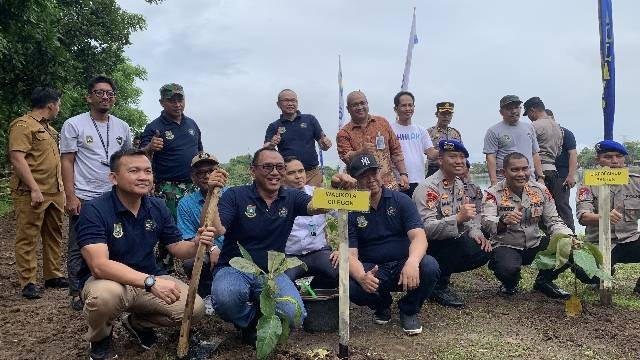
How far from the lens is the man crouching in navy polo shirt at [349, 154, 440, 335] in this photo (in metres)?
4.24

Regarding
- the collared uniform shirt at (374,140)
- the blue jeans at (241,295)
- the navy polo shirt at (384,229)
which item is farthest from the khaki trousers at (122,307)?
the collared uniform shirt at (374,140)

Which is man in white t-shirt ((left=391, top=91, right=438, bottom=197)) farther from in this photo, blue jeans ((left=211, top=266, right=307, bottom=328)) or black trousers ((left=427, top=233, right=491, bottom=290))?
blue jeans ((left=211, top=266, right=307, bottom=328))

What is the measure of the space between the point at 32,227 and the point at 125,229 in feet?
7.91

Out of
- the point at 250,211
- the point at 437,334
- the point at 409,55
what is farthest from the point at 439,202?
the point at 409,55

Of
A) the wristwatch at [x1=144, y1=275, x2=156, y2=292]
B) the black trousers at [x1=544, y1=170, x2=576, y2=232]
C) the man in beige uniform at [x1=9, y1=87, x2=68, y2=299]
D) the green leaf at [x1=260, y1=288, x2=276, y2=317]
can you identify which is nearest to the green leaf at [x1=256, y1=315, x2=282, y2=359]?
the green leaf at [x1=260, y1=288, x2=276, y2=317]

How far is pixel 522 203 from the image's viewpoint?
5133 mm

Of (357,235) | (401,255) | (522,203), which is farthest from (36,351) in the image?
(522,203)

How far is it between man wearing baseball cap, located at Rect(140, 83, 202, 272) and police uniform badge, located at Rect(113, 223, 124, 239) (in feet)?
6.37

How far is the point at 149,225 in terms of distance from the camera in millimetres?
3754

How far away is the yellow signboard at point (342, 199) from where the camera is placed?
3641 mm

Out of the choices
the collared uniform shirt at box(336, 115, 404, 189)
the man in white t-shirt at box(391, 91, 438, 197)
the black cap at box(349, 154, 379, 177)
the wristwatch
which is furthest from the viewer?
the man in white t-shirt at box(391, 91, 438, 197)

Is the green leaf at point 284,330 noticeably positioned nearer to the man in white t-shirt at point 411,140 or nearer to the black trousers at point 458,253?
the black trousers at point 458,253

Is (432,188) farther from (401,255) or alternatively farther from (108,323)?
(108,323)

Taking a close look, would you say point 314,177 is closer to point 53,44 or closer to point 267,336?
point 267,336
